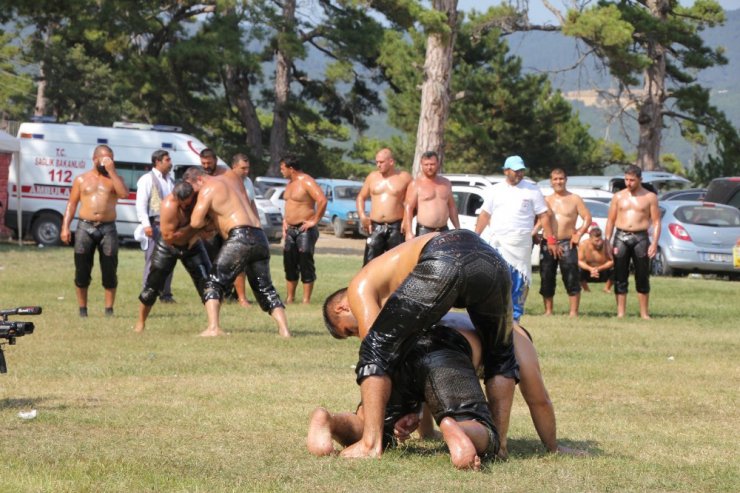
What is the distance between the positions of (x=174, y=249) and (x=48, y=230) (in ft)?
50.8

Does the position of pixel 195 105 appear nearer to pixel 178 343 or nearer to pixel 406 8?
pixel 406 8

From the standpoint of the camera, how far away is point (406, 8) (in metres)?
28.6

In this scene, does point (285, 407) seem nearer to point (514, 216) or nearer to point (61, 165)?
point (514, 216)

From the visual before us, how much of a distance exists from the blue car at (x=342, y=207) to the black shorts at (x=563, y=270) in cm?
1961

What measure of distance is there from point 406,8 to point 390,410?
74.6 ft

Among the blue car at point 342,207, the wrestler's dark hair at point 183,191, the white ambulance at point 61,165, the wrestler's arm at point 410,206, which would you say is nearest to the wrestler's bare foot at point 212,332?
the wrestler's dark hair at point 183,191

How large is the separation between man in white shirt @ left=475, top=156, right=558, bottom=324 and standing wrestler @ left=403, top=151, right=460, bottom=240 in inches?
36.1

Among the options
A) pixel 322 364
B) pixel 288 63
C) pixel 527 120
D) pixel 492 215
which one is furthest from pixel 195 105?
pixel 322 364

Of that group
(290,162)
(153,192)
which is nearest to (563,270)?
(290,162)

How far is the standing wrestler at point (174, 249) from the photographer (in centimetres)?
1227

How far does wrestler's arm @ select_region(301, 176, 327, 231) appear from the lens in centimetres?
1648

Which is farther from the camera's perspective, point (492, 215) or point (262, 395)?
point (492, 215)

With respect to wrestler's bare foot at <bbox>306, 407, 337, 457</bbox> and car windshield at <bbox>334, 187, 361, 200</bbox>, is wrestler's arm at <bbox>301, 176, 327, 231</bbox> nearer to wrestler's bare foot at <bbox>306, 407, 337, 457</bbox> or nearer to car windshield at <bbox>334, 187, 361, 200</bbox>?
wrestler's bare foot at <bbox>306, 407, 337, 457</bbox>

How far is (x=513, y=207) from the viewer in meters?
13.8
